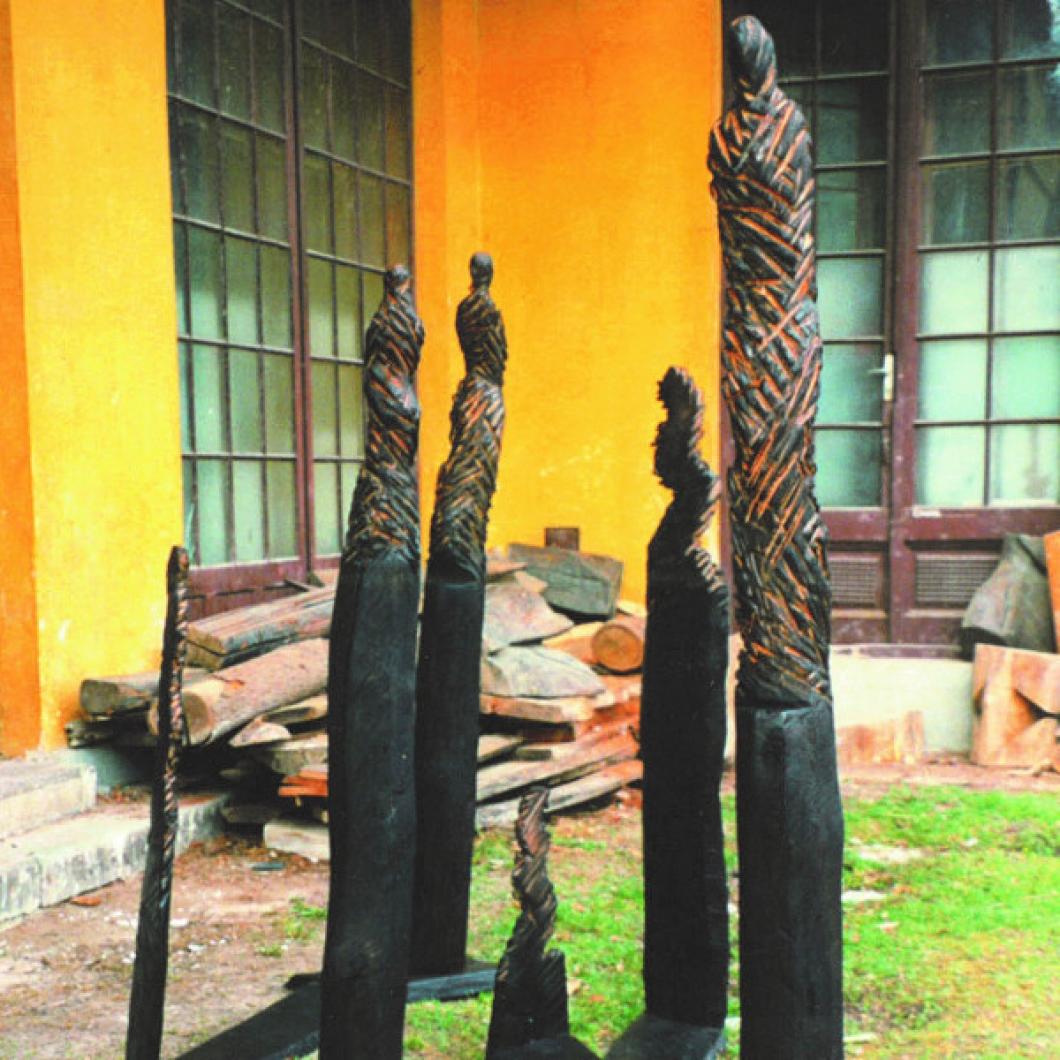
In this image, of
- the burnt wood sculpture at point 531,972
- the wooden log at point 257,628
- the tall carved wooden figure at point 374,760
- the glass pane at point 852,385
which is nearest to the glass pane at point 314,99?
the wooden log at point 257,628

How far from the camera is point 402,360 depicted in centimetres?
243

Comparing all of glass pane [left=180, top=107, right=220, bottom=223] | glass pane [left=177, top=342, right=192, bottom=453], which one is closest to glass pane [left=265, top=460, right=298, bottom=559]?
glass pane [left=177, top=342, right=192, bottom=453]

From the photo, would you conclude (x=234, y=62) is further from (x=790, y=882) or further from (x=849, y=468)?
(x=790, y=882)

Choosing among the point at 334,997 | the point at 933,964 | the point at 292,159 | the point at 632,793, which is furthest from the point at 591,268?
the point at 334,997

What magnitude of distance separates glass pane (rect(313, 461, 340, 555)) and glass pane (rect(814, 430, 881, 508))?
275 centimetres

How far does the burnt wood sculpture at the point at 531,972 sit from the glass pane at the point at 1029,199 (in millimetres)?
5555

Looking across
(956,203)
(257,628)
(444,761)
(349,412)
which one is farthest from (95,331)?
(956,203)

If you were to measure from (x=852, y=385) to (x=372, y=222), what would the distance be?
290 centimetres

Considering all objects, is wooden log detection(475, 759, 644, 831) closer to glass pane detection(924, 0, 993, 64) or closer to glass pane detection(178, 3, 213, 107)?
glass pane detection(178, 3, 213, 107)

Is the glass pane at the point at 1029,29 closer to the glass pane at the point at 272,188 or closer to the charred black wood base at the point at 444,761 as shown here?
the glass pane at the point at 272,188

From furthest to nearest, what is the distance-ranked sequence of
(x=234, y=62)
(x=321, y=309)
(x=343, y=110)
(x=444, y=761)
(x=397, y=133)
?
1. (x=397, y=133)
2. (x=343, y=110)
3. (x=321, y=309)
4. (x=234, y=62)
5. (x=444, y=761)

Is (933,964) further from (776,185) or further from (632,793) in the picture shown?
(776,185)

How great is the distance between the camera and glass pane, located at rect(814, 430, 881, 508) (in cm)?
699

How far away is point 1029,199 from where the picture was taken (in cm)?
677
